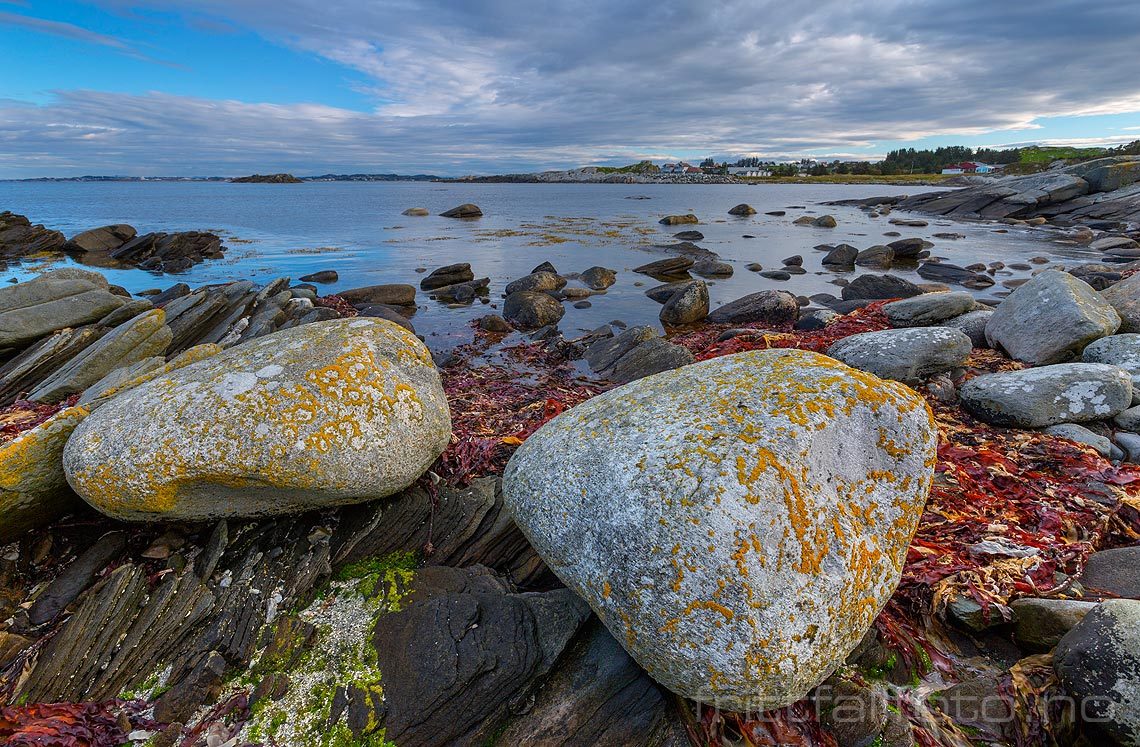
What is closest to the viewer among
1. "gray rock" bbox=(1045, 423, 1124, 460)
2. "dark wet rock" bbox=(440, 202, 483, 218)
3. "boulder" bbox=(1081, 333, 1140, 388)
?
"gray rock" bbox=(1045, 423, 1124, 460)

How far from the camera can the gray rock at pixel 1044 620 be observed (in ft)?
12.8

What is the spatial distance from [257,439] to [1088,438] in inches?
368

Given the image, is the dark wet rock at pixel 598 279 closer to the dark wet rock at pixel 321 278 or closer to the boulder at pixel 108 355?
the dark wet rock at pixel 321 278

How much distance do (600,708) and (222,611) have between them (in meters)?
3.03

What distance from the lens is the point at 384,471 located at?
16.5 feet

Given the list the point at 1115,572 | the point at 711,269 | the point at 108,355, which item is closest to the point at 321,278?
the point at 108,355

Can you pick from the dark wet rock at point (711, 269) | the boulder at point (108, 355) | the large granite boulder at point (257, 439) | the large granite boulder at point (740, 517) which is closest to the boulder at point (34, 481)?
the large granite boulder at point (257, 439)

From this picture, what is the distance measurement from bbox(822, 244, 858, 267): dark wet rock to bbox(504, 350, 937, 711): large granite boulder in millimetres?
29284

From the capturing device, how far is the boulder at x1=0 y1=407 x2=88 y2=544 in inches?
184

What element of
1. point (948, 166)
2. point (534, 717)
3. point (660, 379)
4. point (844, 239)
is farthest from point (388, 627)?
point (948, 166)

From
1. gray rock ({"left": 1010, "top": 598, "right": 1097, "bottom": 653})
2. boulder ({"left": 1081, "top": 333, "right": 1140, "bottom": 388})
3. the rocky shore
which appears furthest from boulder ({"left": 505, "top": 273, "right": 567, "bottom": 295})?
gray rock ({"left": 1010, "top": 598, "right": 1097, "bottom": 653})

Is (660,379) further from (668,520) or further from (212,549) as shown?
(212,549)

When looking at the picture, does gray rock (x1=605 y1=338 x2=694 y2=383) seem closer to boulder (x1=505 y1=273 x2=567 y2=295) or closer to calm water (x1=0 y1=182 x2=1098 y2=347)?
calm water (x1=0 y1=182 x2=1098 y2=347)

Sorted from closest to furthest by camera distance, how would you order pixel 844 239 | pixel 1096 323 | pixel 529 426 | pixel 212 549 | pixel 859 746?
pixel 859 746 → pixel 212 549 → pixel 529 426 → pixel 1096 323 → pixel 844 239
